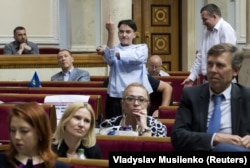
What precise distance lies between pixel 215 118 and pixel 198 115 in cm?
10

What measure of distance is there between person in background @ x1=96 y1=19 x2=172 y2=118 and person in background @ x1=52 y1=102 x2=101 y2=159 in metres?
1.78

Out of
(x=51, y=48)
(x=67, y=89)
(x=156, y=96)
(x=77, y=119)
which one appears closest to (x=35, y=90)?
(x=67, y=89)

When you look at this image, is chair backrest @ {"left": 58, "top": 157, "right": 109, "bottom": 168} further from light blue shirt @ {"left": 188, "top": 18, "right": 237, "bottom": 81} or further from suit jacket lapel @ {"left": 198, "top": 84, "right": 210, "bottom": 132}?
light blue shirt @ {"left": 188, "top": 18, "right": 237, "bottom": 81}

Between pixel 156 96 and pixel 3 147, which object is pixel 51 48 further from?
pixel 3 147

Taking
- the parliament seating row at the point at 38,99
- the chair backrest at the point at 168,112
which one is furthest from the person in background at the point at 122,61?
the chair backrest at the point at 168,112

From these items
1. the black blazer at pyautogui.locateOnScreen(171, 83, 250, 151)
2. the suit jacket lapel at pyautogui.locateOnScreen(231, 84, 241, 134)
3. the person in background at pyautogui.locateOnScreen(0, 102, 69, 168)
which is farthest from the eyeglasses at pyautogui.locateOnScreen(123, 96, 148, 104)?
the person in background at pyautogui.locateOnScreen(0, 102, 69, 168)

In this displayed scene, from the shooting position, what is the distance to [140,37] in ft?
47.0

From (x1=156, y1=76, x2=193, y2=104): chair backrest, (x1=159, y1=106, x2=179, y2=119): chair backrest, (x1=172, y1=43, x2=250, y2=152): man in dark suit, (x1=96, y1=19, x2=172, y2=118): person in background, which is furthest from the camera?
(x1=156, y1=76, x2=193, y2=104): chair backrest

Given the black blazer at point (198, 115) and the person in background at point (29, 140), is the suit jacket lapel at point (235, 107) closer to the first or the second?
the black blazer at point (198, 115)

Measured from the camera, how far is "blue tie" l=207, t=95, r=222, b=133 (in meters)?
3.91

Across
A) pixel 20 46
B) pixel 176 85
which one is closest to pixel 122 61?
pixel 176 85

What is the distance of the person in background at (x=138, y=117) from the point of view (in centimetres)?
520

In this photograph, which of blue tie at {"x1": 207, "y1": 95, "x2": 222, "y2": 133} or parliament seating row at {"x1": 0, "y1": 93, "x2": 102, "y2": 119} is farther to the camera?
parliament seating row at {"x1": 0, "y1": 93, "x2": 102, "y2": 119}

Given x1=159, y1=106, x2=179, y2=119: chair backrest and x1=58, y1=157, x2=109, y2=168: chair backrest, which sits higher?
x1=159, y1=106, x2=179, y2=119: chair backrest
